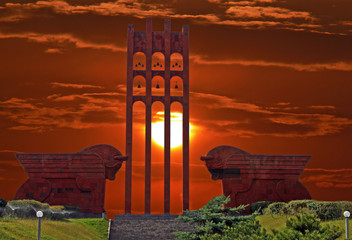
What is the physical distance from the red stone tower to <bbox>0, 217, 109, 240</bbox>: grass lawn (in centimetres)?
651

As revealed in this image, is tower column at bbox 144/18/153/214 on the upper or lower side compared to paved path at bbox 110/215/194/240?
upper

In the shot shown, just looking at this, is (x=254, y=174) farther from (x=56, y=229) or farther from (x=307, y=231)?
(x=307, y=231)

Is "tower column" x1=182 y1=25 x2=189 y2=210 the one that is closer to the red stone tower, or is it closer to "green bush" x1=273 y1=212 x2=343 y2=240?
the red stone tower

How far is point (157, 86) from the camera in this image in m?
44.9

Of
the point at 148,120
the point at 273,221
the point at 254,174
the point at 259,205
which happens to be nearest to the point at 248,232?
the point at 273,221

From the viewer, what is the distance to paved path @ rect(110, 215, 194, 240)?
117 ft

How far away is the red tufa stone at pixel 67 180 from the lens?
41.9 m

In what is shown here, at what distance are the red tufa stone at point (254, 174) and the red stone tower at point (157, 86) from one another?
299 cm

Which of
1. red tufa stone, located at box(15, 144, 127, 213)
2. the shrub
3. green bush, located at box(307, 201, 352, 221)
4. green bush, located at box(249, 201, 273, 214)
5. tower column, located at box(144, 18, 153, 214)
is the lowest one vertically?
the shrub

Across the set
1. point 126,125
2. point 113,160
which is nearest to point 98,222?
point 113,160

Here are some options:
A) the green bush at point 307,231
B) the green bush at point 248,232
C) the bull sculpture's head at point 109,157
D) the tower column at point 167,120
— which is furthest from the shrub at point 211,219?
the tower column at point 167,120

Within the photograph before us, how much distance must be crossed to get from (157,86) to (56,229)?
1788 centimetres

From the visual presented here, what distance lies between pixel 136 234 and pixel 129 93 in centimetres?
1291

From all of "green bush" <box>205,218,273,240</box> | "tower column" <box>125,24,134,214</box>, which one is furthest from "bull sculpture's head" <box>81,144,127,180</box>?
"green bush" <box>205,218,273,240</box>
